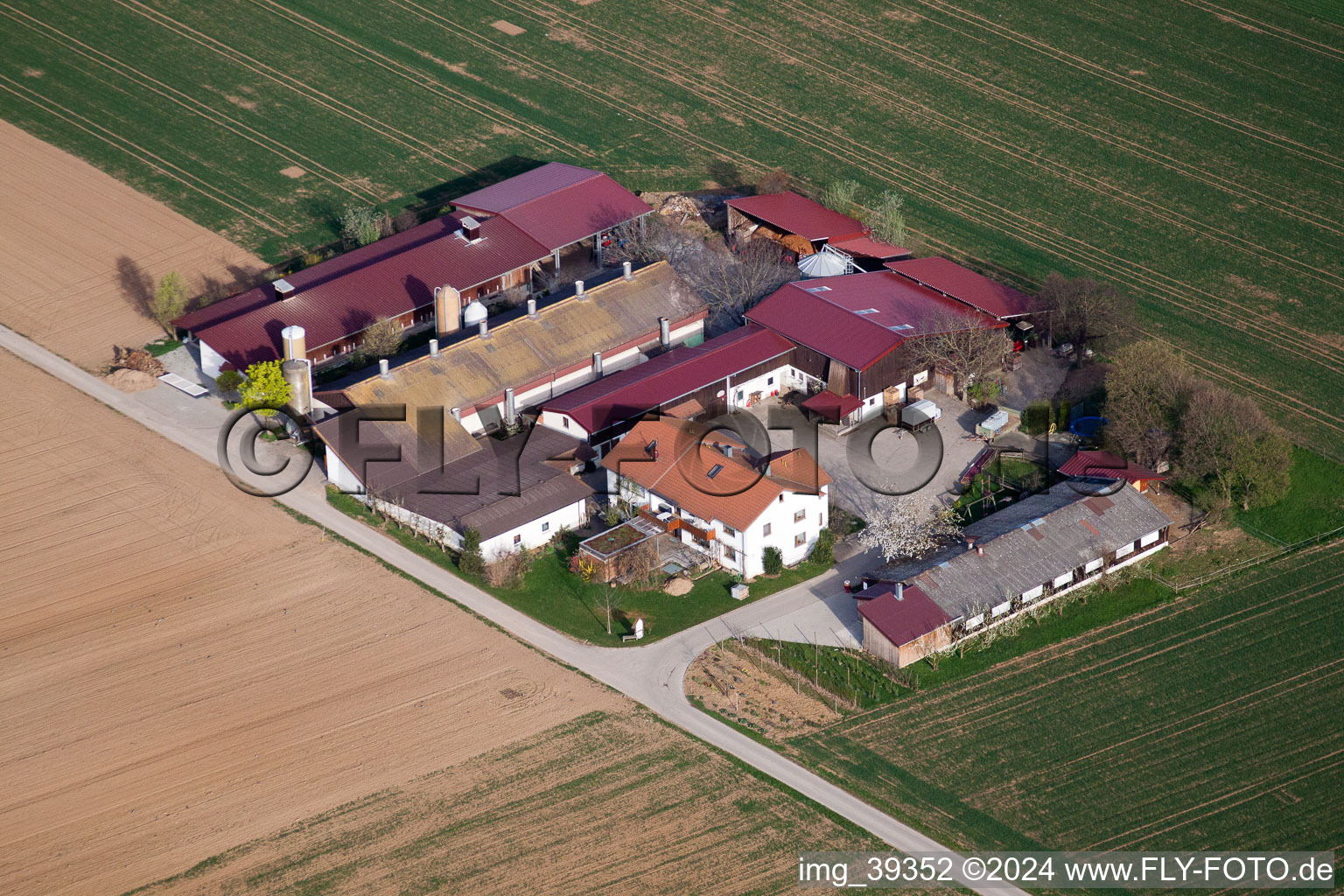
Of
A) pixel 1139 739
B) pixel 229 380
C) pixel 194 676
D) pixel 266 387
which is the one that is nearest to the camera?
pixel 1139 739

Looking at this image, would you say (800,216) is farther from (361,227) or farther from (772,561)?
(772,561)

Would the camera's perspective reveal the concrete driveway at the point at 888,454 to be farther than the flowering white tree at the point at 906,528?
Yes

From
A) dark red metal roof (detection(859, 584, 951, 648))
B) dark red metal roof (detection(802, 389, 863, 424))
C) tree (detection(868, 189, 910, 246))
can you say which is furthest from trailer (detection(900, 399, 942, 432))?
tree (detection(868, 189, 910, 246))

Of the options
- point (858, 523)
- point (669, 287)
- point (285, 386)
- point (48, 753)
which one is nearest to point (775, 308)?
point (669, 287)

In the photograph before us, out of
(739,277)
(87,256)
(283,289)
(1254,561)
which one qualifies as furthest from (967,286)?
(87,256)

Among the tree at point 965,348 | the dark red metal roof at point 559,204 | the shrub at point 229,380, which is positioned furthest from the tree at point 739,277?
the shrub at point 229,380

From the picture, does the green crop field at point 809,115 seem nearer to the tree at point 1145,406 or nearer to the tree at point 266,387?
the tree at point 1145,406
